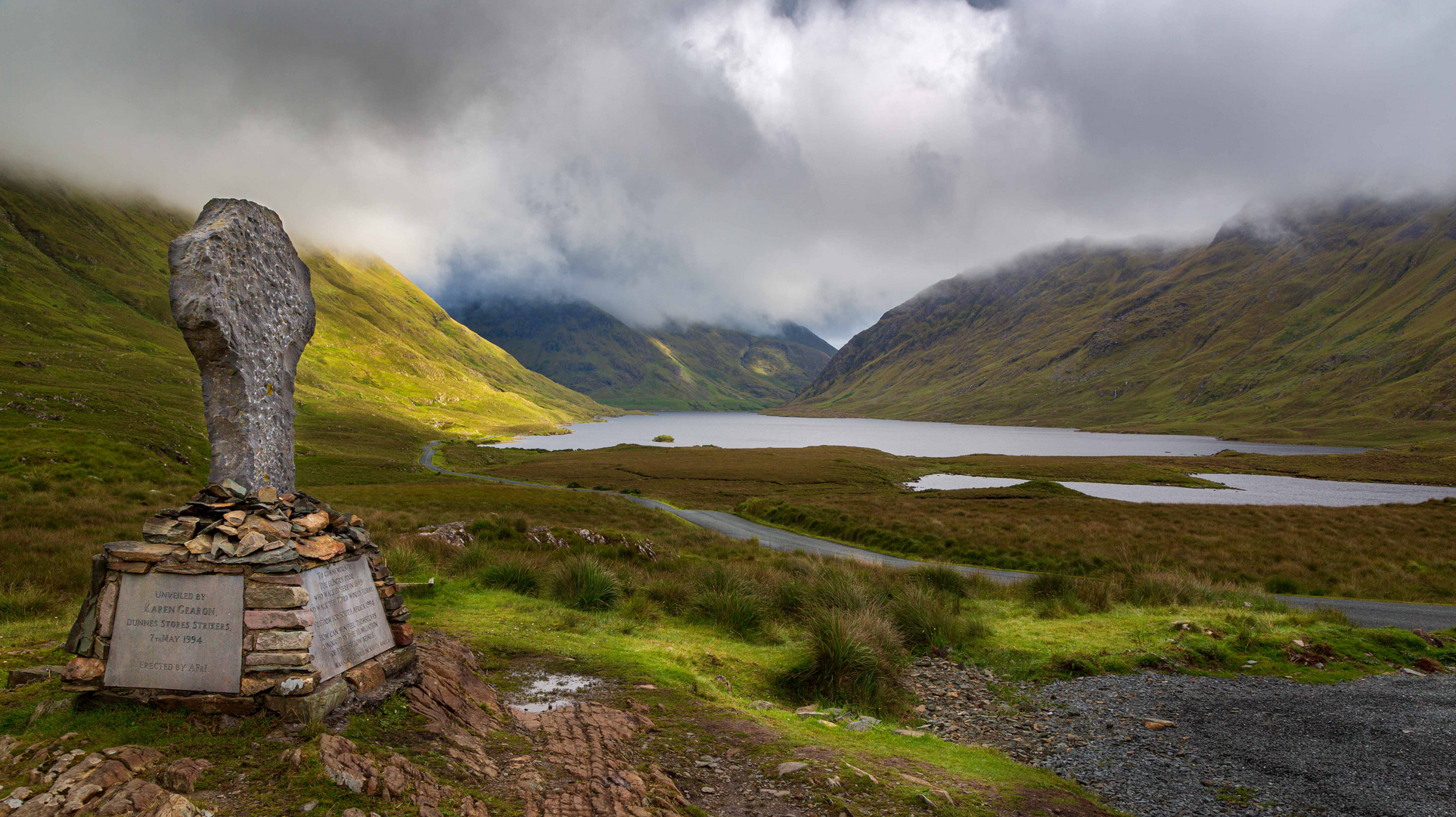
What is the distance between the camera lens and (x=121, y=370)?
72312 millimetres

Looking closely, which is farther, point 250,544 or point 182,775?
point 250,544

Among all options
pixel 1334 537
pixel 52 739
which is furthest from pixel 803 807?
pixel 1334 537

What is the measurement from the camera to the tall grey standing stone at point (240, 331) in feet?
22.6

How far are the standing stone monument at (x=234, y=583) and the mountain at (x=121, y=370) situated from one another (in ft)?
77.0

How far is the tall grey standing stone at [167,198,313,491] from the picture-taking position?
689cm

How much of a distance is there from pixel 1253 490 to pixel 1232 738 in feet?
217

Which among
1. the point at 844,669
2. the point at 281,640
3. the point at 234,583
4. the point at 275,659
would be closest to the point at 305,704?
the point at 275,659

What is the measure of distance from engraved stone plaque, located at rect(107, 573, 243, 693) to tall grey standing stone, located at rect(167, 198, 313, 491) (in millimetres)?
1724

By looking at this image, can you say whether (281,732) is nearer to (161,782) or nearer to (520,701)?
(161,782)

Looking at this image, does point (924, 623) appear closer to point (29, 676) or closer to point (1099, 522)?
point (29, 676)

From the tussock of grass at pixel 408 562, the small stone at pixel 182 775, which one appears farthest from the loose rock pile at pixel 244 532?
the tussock of grass at pixel 408 562

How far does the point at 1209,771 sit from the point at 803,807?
4963 millimetres

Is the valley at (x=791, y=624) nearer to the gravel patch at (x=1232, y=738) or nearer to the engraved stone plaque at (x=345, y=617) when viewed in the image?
the gravel patch at (x=1232, y=738)

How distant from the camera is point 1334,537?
2680 centimetres
